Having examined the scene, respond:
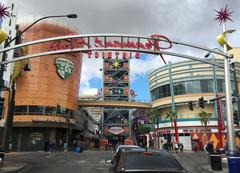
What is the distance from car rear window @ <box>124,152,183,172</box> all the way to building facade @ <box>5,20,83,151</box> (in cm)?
4771

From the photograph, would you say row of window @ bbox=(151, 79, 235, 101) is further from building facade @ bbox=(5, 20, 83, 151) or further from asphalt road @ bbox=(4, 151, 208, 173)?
asphalt road @ bbox=(4, 151, 208, 173)

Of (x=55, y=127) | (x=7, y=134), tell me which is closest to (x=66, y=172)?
(x=7, y=134)

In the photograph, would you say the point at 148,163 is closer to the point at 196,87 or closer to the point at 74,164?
the point at 74,164

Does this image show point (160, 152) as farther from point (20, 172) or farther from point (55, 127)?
point (55, 127)

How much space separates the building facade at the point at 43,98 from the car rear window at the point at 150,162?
4771cm

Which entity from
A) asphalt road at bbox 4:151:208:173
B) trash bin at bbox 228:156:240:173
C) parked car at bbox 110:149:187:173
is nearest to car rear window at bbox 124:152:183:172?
parked car at bbox 110:149:187:173

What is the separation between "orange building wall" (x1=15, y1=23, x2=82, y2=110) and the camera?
2194 inches

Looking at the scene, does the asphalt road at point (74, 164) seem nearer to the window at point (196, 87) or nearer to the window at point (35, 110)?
the window at point (35, 110)

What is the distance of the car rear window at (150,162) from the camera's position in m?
6.47

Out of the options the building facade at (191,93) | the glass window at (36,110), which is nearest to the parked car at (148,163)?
the glass window at (36,110)

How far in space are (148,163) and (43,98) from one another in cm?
5139

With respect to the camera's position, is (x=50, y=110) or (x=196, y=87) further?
(x=196, y=87)

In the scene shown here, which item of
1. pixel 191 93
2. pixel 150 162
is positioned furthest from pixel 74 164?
pixel 191 93

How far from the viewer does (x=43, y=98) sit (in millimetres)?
56031
